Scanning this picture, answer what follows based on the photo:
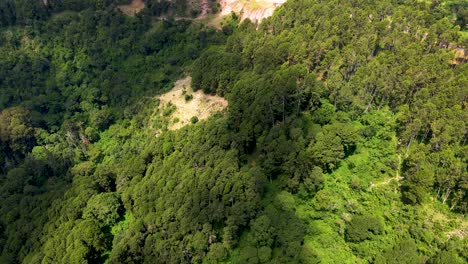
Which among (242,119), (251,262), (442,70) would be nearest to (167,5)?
(242,119)

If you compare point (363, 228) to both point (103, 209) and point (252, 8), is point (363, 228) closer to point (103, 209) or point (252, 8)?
point (103, 209)

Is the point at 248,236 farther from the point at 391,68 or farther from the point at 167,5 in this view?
the point at 167,5

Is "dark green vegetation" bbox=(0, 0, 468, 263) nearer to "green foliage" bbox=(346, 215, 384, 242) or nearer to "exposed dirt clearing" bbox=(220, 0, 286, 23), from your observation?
"green foliage" bbox=(346, 215, 384, 242)

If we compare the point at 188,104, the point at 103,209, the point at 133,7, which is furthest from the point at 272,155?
the point at 133,7

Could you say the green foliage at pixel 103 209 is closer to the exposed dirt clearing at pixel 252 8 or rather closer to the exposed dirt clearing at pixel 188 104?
the exposed dirt clearing at pixel 188 104

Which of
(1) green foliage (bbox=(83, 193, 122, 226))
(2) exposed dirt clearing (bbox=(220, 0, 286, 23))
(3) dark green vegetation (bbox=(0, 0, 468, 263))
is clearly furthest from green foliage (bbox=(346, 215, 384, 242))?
(2) exposed dirt clearing (bbox=(220, 0, 286, 23))

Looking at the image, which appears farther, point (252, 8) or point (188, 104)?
point (252, 8)
